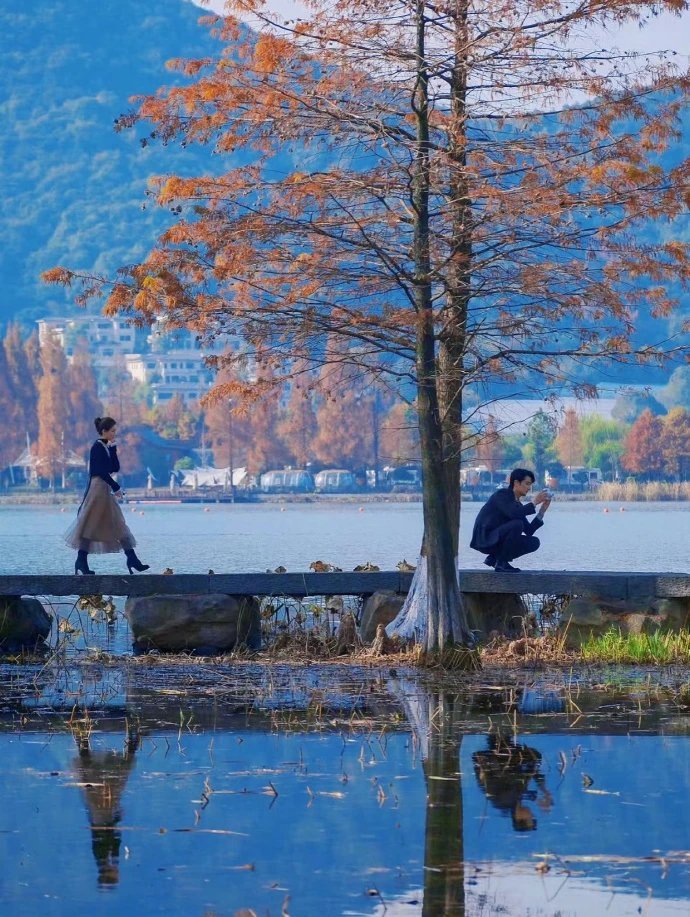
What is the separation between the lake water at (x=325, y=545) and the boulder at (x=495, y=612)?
78.9ft

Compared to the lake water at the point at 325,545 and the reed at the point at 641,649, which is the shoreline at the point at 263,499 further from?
the reed at the point at 641,649

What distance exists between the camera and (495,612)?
15.1 m

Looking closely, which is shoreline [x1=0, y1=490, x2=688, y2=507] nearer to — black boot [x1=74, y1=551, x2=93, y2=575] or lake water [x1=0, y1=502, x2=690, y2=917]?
black boot [x1=74, y1=551, x2=93, y2=575]

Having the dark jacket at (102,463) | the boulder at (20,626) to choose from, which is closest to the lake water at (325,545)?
the dark jacket at (102,463)

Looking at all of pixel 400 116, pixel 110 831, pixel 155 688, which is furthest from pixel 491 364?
pixel 110 831

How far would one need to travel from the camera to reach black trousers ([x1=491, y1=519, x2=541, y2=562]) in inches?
599

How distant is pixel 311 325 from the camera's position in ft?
44.5

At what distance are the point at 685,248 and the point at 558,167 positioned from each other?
1845mm

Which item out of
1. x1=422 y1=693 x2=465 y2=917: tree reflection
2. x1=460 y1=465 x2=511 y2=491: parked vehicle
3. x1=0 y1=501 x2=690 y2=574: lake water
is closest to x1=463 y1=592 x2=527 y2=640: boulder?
x1=422 y1=693 x2=465 y2=917: tree reflection

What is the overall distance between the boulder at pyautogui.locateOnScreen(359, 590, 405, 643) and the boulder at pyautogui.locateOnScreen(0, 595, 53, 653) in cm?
297

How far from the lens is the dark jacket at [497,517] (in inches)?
601

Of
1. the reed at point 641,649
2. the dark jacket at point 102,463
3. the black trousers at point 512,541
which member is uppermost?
the dark jacket at point 102,463

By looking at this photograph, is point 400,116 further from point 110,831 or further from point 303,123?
point 110,831

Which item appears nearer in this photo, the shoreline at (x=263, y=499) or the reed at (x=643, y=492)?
the reed at (x=643, y=492)
